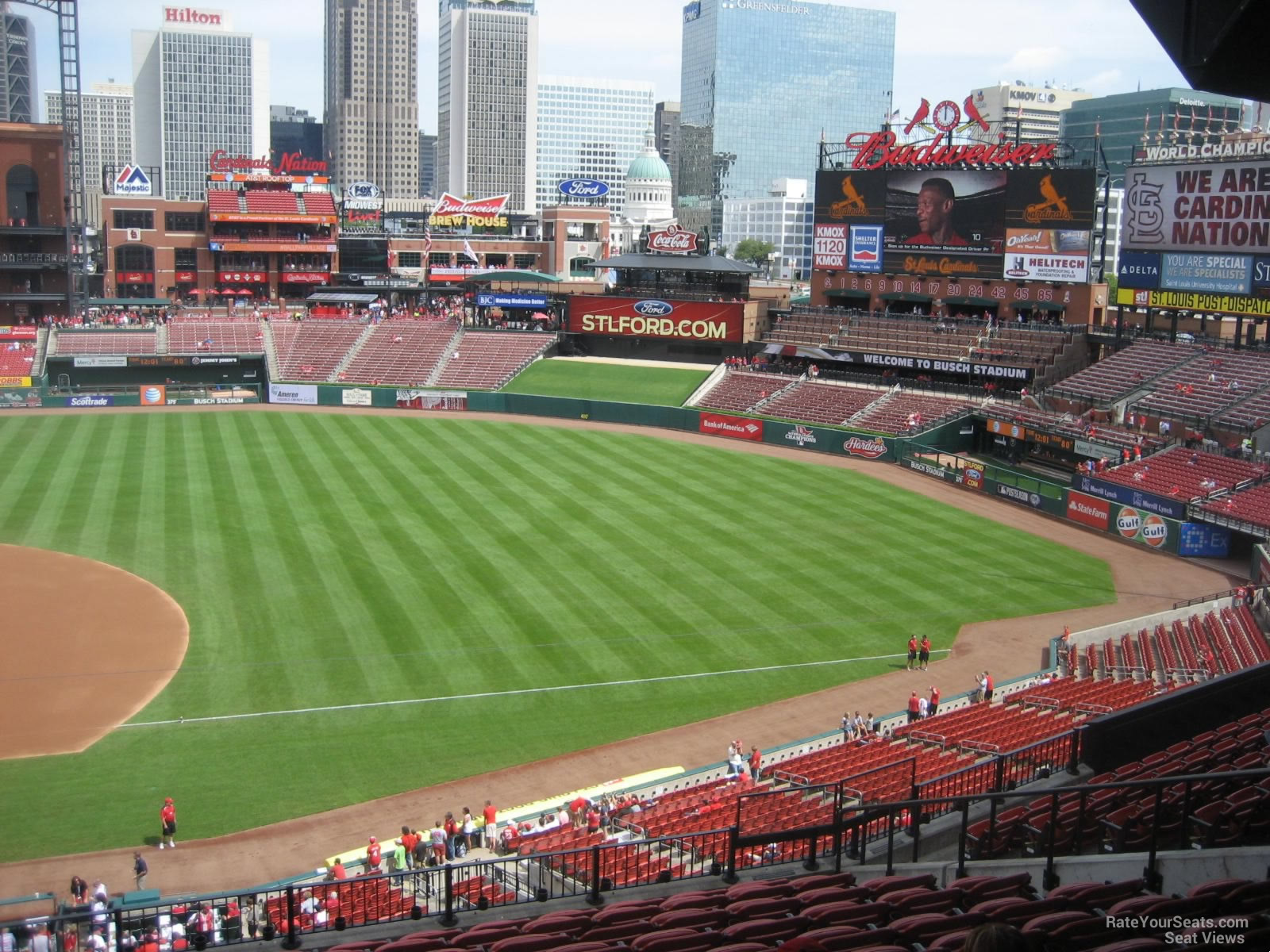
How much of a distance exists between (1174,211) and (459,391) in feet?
129

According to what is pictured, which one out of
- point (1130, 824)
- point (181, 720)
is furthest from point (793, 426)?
point (1130, 824)

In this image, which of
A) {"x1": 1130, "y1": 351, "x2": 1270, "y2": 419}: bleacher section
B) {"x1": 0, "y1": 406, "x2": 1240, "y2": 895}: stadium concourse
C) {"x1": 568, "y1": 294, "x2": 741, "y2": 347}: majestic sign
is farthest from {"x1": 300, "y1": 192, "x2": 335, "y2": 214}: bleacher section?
{"x1": 0, "y1": 406, "x2": 1240, "y2": 895}: stadium concourse

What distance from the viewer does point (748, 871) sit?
44.6 ft

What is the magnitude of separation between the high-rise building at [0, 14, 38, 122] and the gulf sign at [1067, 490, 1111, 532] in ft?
284

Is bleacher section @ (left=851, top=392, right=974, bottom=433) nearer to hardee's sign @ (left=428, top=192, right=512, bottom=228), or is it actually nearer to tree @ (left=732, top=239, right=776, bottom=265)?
hardee's sign @ (left=428, top=192, right=512, bottom=228)

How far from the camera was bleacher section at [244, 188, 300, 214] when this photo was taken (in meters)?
95.1

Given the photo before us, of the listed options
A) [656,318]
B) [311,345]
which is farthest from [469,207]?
[656,318]

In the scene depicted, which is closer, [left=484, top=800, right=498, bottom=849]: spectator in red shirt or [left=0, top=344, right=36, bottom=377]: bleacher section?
[left=484, top=800, right=498, bottom=849]: spectator in red shirt

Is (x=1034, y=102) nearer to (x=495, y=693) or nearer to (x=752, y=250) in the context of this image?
(x=752, y=250)

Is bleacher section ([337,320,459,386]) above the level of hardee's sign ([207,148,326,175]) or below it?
below

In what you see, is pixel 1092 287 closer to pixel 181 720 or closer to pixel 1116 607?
pixel 1116 607

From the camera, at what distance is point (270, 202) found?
9588 centimetres

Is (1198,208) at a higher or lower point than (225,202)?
lower

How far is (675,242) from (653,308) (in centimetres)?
471
